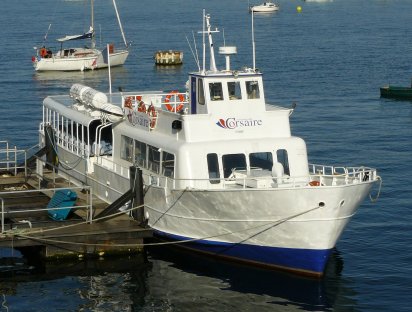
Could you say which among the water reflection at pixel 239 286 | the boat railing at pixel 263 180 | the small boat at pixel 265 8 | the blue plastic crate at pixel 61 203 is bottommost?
the water reflection at pixel 239 286

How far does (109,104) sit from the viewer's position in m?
37.2

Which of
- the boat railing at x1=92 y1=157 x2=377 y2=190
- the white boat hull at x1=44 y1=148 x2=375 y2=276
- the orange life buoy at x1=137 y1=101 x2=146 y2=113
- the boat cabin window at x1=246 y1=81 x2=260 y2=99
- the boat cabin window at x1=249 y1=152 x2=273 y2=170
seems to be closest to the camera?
the white boat hull at x1=44 y1=148 x2=375 y2=276

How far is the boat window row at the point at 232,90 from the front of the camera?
32.1 meters

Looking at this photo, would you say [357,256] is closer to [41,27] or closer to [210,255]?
[210,255]

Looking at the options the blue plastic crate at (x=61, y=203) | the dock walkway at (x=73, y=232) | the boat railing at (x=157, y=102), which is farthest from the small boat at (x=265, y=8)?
the dock walkway at (x=73, y=232)

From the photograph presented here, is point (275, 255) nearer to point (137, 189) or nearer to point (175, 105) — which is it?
point (137, 189)

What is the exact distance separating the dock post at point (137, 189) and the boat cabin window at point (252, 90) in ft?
15.5

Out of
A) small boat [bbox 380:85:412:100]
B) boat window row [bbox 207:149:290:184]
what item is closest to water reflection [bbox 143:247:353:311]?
boat window row [bbox 207:149:290:184]

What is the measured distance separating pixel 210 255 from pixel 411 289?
6.75 metres

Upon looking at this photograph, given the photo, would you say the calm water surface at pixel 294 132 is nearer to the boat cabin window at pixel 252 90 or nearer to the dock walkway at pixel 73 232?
the dock walkway at pixel 73 232

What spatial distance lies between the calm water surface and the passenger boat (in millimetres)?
1173

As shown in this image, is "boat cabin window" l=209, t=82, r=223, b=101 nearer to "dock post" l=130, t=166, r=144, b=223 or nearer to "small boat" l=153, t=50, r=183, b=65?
"dock post" l=130, t=166, r=144, b=223

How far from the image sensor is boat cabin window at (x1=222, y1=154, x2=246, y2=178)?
30.9 metres

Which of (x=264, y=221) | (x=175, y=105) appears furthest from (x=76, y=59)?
(x=264, y=221)
